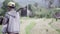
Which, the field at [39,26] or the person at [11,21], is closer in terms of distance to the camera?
the person at [11,21]

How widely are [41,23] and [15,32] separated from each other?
0.39 metres

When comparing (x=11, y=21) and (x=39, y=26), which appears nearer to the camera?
(x=11, y=21)

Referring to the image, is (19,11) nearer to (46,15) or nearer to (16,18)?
(16,18)

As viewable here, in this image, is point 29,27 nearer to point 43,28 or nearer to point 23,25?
point 23,25

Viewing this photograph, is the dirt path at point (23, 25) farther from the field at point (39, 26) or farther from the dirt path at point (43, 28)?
the dirt path at point (43, 28)

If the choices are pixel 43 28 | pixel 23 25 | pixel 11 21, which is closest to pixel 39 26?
pixel 43 28

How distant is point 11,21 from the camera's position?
8.79 feet

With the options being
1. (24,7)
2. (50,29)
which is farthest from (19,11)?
(50,29)

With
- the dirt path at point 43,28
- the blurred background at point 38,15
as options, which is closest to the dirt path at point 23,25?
the blurred background at point 38,15

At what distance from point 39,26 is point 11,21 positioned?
1.33 feet

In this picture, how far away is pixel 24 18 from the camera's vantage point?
2779 millimetres

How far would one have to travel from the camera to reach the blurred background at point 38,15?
2.77 metres

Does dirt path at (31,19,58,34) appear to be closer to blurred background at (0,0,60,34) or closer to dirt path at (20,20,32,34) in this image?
blurred background at (0,0,60,34)

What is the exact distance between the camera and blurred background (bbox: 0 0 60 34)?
9.09 feet
